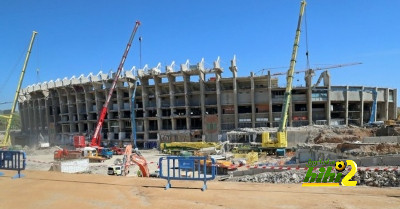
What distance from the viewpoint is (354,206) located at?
28.0 feet

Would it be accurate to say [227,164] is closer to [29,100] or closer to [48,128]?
[48,128]

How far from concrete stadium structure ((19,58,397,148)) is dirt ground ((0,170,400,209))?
48636 millimetres

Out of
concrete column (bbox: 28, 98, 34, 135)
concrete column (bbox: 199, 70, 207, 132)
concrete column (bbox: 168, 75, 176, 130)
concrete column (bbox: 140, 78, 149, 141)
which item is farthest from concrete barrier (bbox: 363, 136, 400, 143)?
concrete column (bbox: 28, 98, 34, 135)

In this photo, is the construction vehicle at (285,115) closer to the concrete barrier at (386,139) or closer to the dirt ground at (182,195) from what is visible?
the concrete barrier at (386,139)

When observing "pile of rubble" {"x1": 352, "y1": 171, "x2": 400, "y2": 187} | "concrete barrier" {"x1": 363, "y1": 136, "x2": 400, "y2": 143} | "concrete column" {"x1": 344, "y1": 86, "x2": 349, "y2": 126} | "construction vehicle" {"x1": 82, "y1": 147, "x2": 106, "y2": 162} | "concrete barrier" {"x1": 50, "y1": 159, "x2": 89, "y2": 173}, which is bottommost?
"construction vehicle" {"x1": 82, "y1": 147, "x2": 106, "y2": 162}

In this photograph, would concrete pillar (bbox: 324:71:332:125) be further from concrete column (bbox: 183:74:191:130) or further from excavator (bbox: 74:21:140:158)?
excavator (bbox: 74:21:140:158)

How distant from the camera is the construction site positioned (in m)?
10.5

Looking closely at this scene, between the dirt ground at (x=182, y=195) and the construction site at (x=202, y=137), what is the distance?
0.04 meters

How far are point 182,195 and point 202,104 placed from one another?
52039 millimetres

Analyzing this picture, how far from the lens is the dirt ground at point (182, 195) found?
358 inches

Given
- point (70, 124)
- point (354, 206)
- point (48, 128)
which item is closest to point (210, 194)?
point (354, 206)

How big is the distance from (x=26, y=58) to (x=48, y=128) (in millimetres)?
19258

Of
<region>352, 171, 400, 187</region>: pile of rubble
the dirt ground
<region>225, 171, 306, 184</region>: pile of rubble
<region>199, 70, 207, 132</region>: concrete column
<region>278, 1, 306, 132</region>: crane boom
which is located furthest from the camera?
<region>199, 70, 207, 132</region>: concrete column

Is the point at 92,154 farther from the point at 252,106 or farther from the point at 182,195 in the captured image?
the point at 182,195
